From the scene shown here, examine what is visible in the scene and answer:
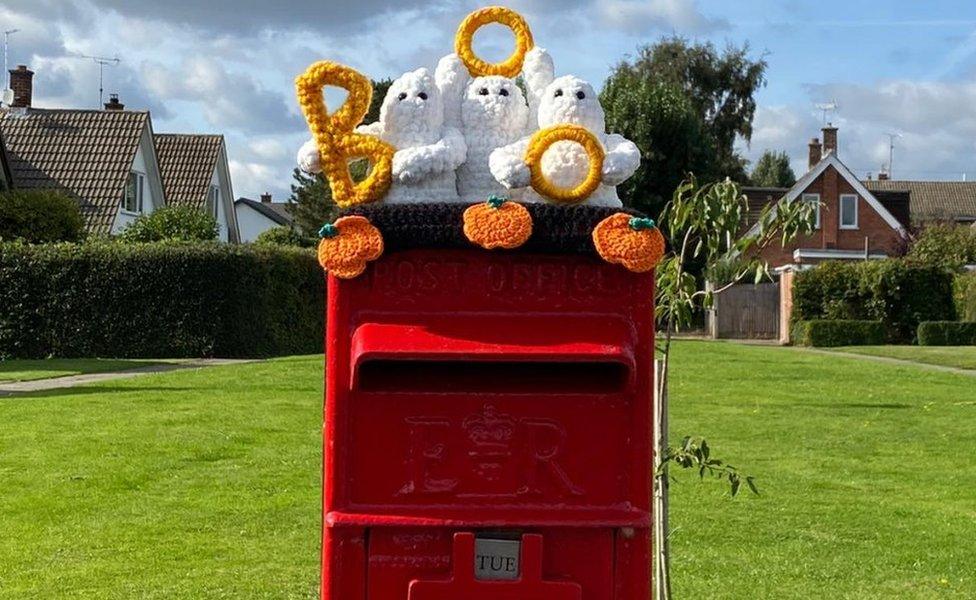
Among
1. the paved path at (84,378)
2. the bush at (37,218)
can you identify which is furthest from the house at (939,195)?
the paved path at (84,378)

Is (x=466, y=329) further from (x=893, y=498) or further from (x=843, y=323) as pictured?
(x=843, y=323)

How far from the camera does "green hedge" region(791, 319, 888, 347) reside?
102ft

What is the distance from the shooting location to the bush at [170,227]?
1127 inches

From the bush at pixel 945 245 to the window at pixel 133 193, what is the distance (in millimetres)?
21236

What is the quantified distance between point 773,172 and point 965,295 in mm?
43934

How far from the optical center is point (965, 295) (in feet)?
106

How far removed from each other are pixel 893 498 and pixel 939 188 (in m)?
67.5

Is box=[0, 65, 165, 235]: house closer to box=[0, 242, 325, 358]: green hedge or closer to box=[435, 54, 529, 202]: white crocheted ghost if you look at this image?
box=[0, 242, 325, 358]: green hedge

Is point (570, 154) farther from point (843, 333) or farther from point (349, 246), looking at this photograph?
point (843, 333)

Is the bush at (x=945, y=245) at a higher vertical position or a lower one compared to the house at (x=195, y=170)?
lower

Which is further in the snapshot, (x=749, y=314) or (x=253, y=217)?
(x=253, y=217)

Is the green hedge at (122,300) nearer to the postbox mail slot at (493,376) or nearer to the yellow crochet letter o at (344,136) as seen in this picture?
the yellow crochet letter o at (344,136)

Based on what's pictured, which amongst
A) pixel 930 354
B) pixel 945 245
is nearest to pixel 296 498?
pixel 930 354

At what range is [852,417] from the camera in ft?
41.8
